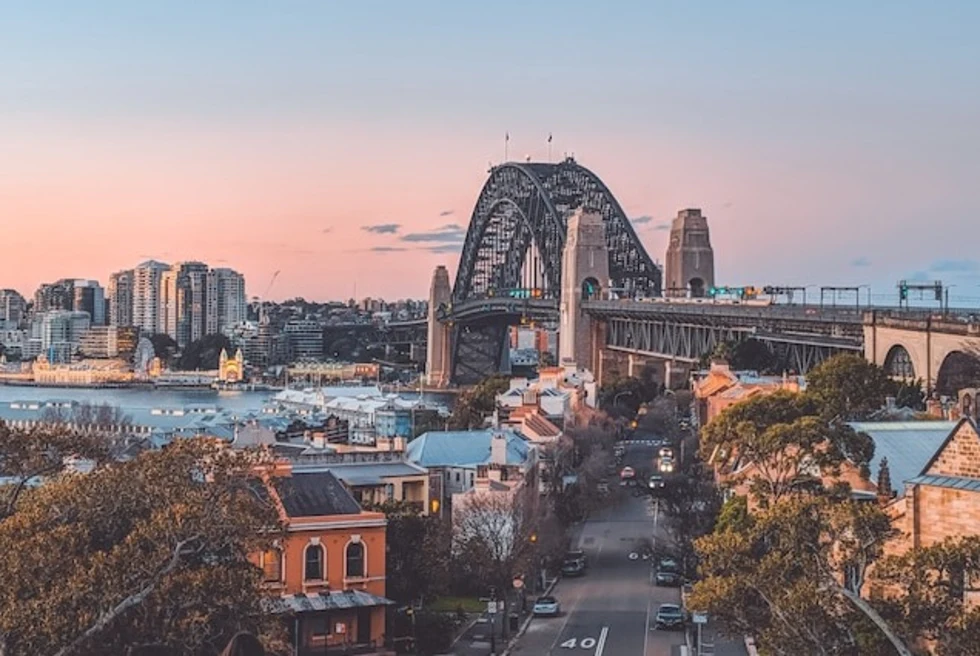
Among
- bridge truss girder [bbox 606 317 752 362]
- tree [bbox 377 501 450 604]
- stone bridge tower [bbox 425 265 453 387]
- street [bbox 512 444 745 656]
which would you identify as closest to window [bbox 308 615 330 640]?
tree [bbox 377 501 450 604]

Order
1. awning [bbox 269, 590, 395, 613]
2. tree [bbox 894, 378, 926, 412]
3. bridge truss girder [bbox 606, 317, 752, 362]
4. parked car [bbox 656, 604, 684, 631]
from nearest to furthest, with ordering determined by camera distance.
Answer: awning [bbox 269, 590, 395, 613]
parked car [bbox 656, 604, 684, 631]
tree [bbox 894, 378, 926, 412]
bridge truss girder [bbox 606, 317, 752, 362]

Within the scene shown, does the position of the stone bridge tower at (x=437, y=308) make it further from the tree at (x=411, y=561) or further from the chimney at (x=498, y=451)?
the tree at (x=411, y=561)

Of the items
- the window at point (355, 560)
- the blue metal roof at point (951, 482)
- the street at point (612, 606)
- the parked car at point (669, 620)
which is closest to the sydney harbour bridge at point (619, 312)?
the street at point (612, 606)

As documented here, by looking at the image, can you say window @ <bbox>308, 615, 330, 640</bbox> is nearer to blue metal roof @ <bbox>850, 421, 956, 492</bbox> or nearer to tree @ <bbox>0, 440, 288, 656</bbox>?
tree @ <bbox>0, 440, 288, 656</bbox>

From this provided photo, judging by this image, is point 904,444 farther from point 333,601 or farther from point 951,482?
point 333,601

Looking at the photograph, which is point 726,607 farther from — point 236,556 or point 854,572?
point 236,556

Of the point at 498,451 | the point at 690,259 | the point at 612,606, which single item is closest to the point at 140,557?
the point at 612,606

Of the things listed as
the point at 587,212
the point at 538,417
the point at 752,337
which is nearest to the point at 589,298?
the point at 587,212
